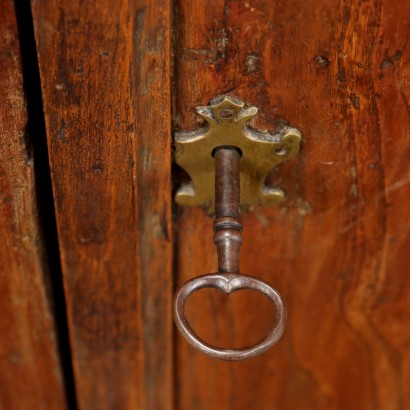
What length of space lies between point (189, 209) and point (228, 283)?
0.17m

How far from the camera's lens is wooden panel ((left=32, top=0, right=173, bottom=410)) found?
1.93 feet

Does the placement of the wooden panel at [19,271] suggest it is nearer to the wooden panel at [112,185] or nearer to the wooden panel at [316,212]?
the wooden panel at [112,185]

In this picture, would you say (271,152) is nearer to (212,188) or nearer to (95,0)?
(212,188)

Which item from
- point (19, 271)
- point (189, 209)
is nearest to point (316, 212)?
point (189, 209)

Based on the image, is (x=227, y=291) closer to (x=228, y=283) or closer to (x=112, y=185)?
(x=228, y=283)

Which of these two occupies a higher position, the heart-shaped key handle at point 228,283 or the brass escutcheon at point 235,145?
the brass escutcheon at point 235,145

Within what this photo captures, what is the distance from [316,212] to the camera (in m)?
0.77

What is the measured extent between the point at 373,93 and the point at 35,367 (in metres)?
0.56

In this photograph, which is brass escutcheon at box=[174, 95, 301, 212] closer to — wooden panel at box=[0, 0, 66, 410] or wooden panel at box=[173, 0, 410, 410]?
wooden panel at box=[173, 0, 410, 410]

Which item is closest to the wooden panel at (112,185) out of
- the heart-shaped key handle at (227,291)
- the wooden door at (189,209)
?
the wooden door at (189,209)

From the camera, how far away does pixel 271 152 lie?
0.69 m

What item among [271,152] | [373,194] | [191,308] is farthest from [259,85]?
[191,308]

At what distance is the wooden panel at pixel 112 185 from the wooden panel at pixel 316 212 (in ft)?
0.11

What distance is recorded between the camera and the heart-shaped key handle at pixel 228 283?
0.62 m
